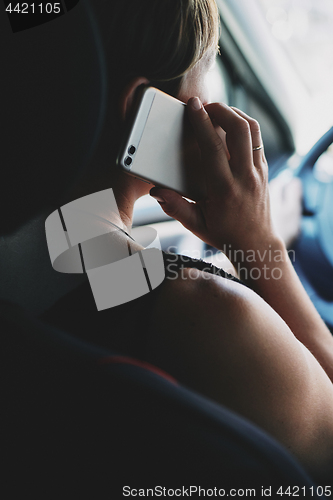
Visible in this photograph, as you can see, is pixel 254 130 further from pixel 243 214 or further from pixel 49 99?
pixel 49 99

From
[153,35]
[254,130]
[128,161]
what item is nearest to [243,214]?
[254,130]

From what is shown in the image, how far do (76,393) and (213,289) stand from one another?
8.6 inches

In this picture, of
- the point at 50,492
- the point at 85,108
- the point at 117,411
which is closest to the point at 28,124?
the point at 85,108

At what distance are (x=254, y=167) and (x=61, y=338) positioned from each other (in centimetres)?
57

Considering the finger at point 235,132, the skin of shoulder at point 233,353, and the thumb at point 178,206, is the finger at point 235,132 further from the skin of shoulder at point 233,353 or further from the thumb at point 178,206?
the skin of shoulder at point 233,353

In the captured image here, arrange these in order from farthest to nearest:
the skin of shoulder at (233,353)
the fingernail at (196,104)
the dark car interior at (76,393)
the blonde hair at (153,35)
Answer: the fingernail at (196,104) < the blonde hair at (153,35) < the skin of shoulder at (233,353) < the dark car interior at (76,393)

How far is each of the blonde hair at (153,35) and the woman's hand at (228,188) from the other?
0.10 metres

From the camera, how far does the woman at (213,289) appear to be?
50cm

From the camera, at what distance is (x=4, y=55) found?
415 mm

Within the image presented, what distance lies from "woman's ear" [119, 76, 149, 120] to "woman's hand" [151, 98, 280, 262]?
0.12 meters

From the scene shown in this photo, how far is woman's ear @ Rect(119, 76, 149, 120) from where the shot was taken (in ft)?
2.16

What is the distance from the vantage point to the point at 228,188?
0.79m
